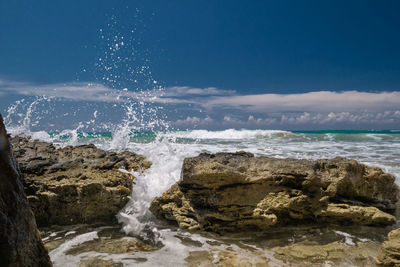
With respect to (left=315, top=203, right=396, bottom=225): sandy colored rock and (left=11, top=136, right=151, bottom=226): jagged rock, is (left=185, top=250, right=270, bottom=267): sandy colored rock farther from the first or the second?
(left=11, top=136, right=151, bottom=226): jagged rock

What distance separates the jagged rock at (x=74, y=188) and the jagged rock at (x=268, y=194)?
3.39ft

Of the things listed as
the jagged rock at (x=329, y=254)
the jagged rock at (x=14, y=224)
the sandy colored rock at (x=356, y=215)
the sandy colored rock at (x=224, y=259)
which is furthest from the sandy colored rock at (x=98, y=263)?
the sandy colored rock at (x=356, y=215)

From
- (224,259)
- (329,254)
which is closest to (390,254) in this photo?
(329,254)

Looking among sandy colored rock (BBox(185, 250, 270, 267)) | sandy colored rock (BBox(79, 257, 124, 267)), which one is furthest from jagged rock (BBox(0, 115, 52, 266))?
sandy colored rock (BBox(185, 250, 270, 267))

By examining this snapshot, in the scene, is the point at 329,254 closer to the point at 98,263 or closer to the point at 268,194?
the point at 268,194

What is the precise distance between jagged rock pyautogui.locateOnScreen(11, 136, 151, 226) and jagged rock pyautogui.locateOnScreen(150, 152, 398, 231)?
1032 millimetres

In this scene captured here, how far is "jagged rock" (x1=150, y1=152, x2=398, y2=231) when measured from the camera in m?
3.40

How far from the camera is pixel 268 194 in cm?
342

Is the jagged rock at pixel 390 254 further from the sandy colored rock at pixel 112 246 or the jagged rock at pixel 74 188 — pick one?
the jagged rock at pixel 74 188

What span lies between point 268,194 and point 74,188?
8.66 feet

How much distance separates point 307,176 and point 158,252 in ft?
6.74

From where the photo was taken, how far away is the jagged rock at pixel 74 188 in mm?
3627

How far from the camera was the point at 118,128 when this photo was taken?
6.75 meters

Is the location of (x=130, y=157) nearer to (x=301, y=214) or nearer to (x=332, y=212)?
(x=301, y=214)
